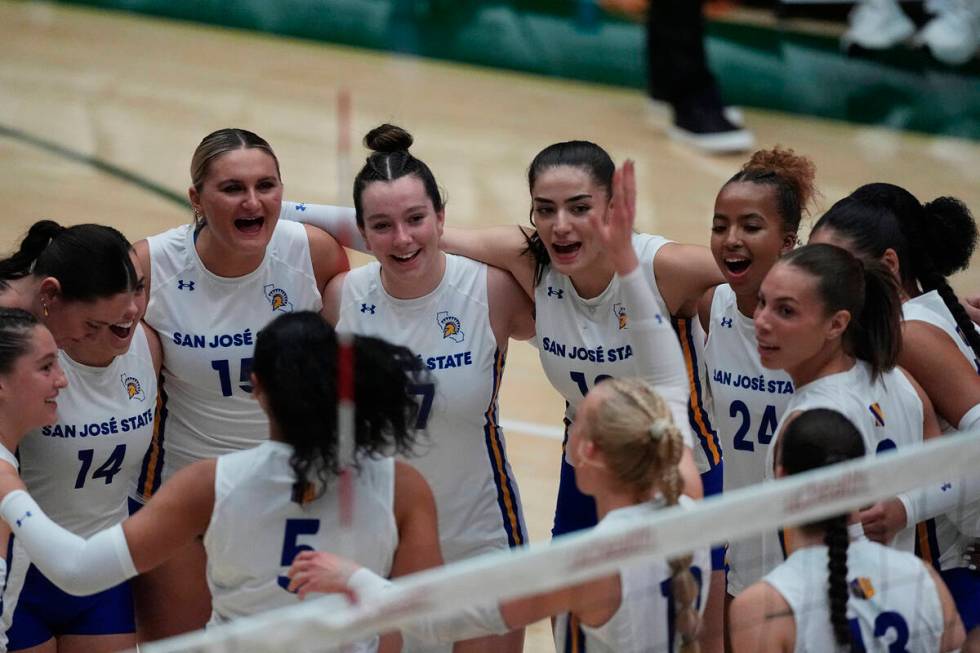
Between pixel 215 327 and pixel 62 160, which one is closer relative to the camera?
pixel 215 327

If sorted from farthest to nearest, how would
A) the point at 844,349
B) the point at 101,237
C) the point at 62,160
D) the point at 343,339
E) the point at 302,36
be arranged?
the point at 302,36
the point at 62,160
the point at 101,237
the point at 844,349
the point at 343,339

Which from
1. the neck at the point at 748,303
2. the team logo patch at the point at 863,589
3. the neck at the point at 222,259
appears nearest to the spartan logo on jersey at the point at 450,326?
the neck at the point at 222,259

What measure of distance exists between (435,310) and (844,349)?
1.47 m

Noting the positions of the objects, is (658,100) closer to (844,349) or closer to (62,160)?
(62,160)

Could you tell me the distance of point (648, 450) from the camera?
3.42 metres

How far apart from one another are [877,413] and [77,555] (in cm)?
218

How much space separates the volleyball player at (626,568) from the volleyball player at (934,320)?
102 cm

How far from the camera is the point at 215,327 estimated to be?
502cm

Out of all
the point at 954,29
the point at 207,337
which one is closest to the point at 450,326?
the point at 207,337

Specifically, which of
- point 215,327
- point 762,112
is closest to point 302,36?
point 762,112

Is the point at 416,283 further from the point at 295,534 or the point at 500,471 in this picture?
the point at 295,534

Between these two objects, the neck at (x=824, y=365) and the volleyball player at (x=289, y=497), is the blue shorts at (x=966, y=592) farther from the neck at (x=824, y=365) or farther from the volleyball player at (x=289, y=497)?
the volleyball player at (x=289, y=497)

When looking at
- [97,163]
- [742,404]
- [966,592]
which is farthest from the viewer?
[97,163]

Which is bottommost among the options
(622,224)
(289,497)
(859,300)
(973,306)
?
(289,497)
